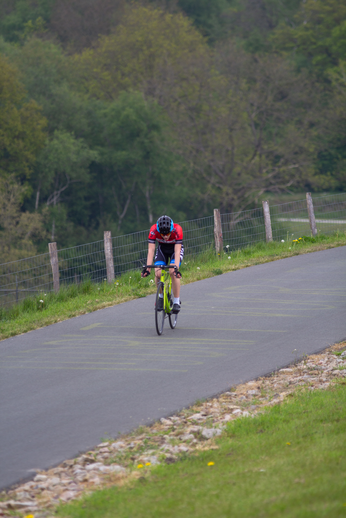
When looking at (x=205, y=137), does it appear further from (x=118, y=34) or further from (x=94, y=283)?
(x=94, y=283)

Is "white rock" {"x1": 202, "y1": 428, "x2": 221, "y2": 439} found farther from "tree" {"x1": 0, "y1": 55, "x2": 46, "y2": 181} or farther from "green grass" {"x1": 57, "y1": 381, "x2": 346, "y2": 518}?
"tree" {"x1": 0, "y1": 55, "x2": 46, "y2": 181}

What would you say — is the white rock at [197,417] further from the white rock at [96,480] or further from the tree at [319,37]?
the tree at [319,37]

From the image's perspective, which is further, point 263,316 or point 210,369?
point 263,316

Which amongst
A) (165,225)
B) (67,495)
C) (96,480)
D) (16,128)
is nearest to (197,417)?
(96,480)

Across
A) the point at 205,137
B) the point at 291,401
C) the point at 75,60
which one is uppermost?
the point at 75,60

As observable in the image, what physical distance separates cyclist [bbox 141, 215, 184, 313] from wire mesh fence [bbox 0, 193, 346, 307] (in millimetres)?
4246

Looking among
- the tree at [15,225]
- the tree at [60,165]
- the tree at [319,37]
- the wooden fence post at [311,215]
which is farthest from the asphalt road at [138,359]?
the tree at [319,37]

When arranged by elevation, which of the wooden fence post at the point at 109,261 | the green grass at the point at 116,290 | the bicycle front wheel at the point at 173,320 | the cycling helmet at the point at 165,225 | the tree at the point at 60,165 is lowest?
the bicycle front wheel at the point at 173,320

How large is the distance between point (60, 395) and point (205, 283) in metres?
7.55

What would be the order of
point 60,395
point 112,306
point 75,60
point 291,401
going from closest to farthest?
point 291,401, point 60,395, point 112,306, point 75,60

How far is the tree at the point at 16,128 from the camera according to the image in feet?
151

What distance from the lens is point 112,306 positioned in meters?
12.8

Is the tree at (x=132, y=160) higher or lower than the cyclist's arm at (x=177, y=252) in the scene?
higher

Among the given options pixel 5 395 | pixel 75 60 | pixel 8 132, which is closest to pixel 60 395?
pixel 5 395
